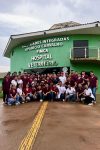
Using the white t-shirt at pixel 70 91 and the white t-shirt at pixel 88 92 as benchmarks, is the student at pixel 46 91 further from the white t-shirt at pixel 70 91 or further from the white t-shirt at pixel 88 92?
the white t-shirt at pixel 88 92

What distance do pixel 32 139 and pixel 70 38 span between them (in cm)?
2738

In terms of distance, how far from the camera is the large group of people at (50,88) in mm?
22484

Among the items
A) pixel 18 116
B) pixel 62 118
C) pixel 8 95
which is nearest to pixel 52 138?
pixel 62 118

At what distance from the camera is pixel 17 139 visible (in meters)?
10.6

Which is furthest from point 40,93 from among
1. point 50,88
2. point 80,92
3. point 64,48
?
point 64,48

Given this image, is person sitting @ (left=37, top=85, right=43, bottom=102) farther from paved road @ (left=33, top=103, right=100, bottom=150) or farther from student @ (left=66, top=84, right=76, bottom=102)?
paved road @ (left=33, top=103, right=100, bottom=150)

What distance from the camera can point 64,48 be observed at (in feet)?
122

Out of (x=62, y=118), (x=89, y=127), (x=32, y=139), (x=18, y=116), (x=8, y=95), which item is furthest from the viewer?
(x=8, y=95)

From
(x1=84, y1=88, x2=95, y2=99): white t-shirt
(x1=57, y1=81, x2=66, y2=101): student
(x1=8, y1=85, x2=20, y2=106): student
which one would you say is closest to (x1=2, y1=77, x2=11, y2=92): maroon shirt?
(x1=8, y1=85, x2=20, y2=106): student

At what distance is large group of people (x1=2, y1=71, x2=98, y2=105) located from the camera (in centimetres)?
2248

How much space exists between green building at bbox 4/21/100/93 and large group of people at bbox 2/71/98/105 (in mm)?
11666

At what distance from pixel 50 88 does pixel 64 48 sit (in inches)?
550

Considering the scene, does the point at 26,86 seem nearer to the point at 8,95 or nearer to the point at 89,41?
the point at 8,95

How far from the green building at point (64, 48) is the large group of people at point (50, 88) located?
38.3ft
